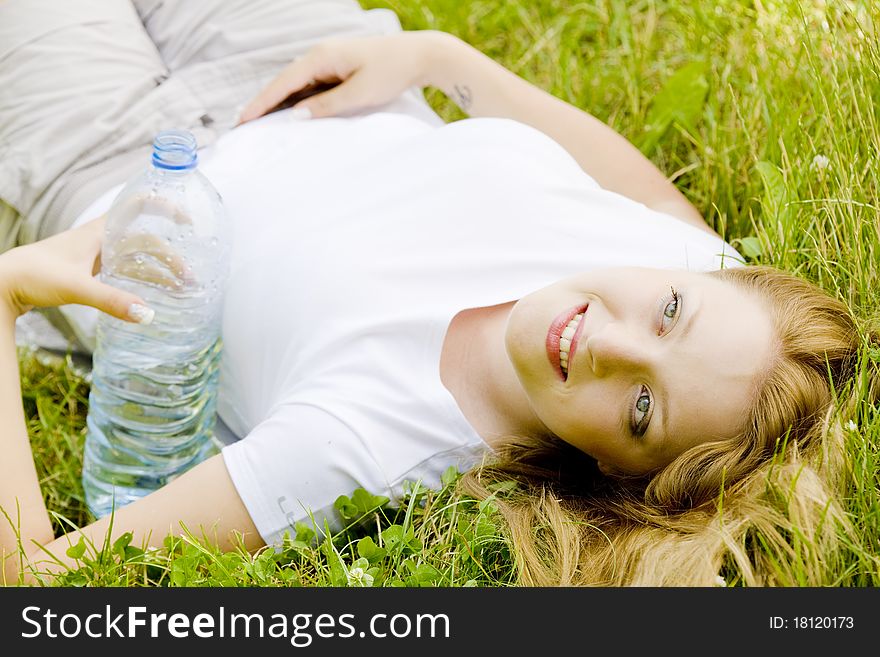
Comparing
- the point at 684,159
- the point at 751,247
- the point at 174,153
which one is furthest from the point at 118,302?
the point at 684,159

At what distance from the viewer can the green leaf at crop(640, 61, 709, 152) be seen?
379 centimetres

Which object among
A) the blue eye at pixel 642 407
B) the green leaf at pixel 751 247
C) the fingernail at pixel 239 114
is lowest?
A: the blue eye at pixel 642 407

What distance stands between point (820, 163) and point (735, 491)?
123cm

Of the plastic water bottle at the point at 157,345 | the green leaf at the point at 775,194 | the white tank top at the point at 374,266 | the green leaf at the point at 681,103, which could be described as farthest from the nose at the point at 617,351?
the green leaf at the point at 681,103

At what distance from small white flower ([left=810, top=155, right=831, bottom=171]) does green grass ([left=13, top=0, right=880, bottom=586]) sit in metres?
0.01

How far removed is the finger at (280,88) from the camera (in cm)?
327

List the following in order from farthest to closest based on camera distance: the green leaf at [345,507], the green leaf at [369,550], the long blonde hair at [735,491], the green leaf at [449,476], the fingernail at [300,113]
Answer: the fingernail at [300,113]
the green leaf at [449,476]
the green leaf at [345,507]
the green leaf at [369,550]
the long blonde hair at [735,491]

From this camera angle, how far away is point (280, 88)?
3.27 metres

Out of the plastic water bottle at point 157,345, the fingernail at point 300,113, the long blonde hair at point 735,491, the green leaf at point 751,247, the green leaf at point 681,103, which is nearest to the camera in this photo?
the long blonde hair at point 735,491

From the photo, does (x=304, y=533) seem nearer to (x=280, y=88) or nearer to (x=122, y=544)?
(x=122, y=544)

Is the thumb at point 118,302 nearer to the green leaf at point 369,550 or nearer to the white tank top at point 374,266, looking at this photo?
the white tank top at point 374,266

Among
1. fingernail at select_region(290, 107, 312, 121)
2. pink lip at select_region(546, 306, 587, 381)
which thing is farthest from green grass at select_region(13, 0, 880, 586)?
fingernail at select_region(290, 107, 312, 121)

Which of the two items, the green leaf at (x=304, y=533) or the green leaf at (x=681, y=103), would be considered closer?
the green leaf at (x=304, y=533)

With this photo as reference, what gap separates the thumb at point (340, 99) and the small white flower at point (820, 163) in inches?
56.4
